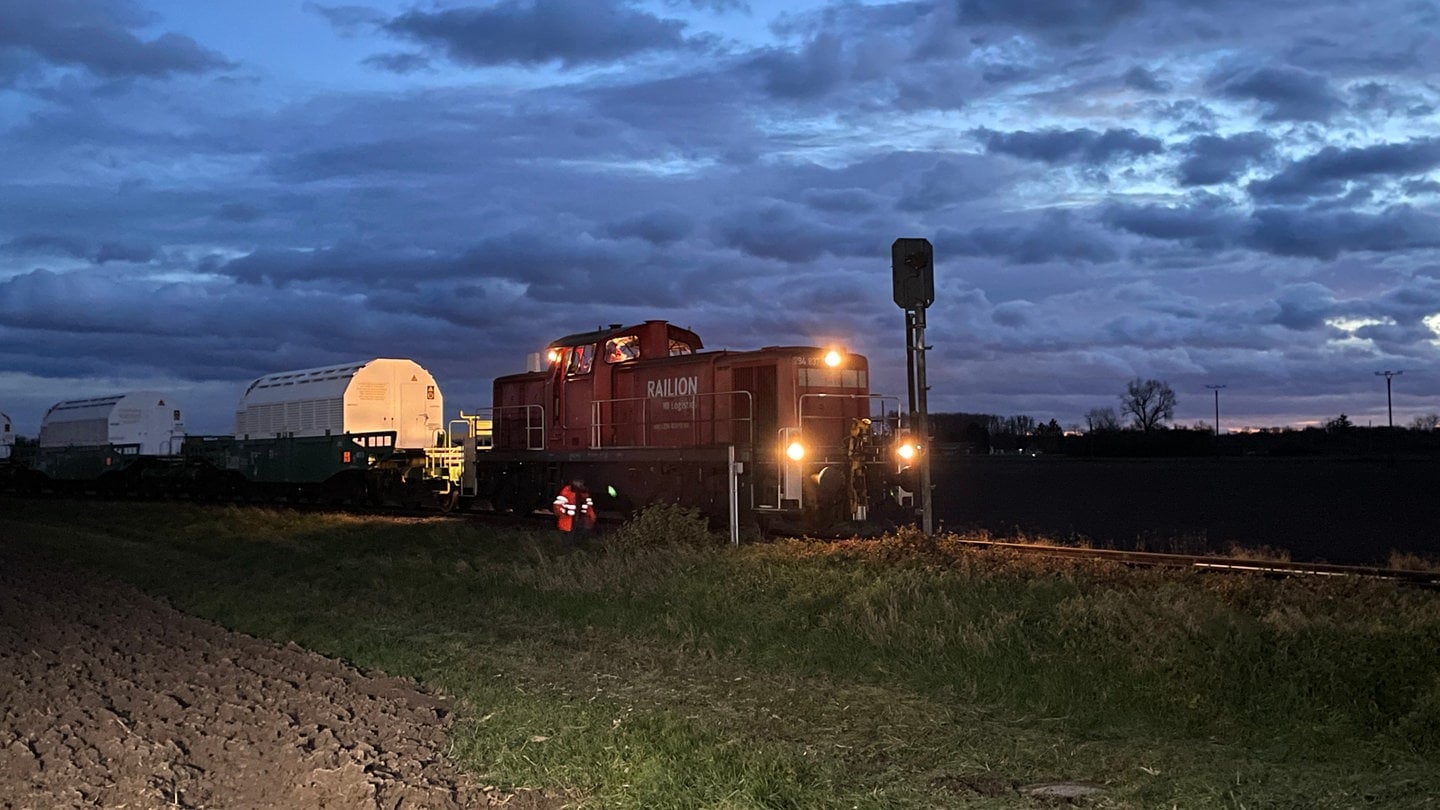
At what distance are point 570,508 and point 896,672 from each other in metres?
11.9

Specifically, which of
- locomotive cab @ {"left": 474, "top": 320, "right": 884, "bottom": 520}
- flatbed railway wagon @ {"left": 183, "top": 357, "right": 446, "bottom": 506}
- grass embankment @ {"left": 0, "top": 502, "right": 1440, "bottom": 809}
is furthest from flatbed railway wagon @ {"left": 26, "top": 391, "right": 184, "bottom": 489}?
grass embankment @ {"left": 0, "top": 502, "right": 1440, "bottom": 809}

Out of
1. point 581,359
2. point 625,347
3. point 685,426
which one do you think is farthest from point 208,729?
point 581,359

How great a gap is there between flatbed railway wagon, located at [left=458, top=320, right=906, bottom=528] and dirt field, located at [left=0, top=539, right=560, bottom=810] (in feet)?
29.0

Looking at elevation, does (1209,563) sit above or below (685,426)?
below

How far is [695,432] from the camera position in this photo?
20.7 metres

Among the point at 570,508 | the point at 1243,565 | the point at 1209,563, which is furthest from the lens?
the point at 570,508

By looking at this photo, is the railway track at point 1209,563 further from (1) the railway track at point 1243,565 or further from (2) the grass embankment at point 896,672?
(2) the grass embankment at point 896,672

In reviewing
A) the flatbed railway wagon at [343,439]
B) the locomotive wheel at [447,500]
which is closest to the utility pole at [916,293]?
the locomotive wheel at [447,500]

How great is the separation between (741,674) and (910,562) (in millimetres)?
4624

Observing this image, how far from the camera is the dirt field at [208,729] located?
6.34 meters

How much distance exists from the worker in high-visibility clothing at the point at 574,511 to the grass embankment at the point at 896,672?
13.4ft

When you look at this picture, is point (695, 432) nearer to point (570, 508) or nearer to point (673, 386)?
point (673, 386)

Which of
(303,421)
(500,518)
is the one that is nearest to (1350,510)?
(500,518)

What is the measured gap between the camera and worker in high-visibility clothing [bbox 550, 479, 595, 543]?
63.6ft
